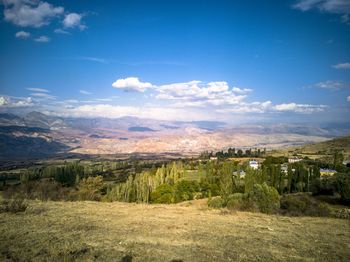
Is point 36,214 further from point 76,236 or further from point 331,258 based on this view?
point 331,258

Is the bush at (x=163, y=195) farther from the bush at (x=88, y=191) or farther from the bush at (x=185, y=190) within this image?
the bush at (x=88, y=191)

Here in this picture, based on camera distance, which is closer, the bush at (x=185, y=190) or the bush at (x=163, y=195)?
the bush at (x=163, y=195)

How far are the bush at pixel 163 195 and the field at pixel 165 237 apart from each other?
1633 inches

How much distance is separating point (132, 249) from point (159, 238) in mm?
1856

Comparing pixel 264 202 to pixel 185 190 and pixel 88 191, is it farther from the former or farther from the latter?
pixel 185 190

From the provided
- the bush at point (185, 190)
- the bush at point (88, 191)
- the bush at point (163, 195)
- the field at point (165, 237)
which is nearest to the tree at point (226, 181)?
the bush at point (185, 190)

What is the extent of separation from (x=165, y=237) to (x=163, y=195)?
160 ft

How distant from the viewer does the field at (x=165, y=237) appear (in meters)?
10.1

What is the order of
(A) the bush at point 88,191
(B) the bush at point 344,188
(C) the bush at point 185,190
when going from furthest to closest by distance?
1. (C) the bush at point 185,190
2. (B) the bush at point 344,188
3. (A) the bush at point 88,191

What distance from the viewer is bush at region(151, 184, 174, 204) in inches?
2281

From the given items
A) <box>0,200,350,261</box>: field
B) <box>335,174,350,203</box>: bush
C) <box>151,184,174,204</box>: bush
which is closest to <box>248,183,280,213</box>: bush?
<box>0,200,350,261</box>: field

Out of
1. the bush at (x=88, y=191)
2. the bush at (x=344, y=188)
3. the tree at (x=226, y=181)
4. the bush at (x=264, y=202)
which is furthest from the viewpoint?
the tree at (x=226, y=181)

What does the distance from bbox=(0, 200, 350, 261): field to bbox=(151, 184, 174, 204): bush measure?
4147cm

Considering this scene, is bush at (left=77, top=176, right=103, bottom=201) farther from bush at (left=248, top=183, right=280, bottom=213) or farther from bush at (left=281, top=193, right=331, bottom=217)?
bush at (left=281, top=193, right=331, bottom=217)
